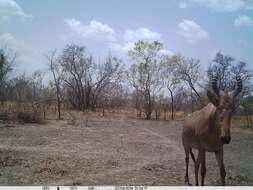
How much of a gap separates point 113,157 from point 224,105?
1.70m

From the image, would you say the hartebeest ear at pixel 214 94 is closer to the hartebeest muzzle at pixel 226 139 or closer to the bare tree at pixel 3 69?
the hartebeest muzzle at pixel 226 139

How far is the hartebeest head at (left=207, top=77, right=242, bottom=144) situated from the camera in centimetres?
282

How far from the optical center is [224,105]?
9.62ft

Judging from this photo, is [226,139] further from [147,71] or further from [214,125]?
[147,71]

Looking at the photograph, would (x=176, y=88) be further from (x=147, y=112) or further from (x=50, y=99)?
(x=50, y=99)

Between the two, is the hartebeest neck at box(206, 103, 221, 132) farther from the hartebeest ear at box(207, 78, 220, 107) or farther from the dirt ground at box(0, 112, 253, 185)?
the dirt ground at box(0, 112, 253, 185)

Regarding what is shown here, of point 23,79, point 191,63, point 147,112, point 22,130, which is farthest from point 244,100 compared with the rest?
point 22,130

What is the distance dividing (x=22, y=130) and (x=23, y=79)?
64.6 inches

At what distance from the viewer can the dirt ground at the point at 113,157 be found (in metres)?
3.40

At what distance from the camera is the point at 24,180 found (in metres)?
3.30

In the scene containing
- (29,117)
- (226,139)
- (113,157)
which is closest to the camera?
(226,139)

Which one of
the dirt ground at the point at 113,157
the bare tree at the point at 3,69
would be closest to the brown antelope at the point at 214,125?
the dirt ground at the point at 113,157

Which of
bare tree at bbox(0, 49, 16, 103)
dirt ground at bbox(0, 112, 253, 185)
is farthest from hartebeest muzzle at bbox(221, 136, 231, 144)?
bare tree at bbox(0, 49, 16, 103)

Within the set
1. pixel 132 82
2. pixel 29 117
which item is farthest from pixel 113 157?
pixel 29 117
